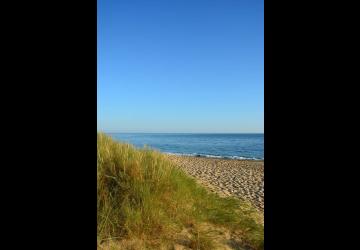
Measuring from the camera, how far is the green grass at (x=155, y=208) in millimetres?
3395

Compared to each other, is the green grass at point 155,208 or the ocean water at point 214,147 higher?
the green grass at point 155,208

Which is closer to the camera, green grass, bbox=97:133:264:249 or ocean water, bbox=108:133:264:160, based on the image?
green grass, bbox=97:133:264:249

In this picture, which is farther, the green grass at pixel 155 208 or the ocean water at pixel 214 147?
the ocean water at pixel 214 147

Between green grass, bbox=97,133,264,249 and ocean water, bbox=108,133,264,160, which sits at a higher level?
A: green grass, bbox=97,133,264,249

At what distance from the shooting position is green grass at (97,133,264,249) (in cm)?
339

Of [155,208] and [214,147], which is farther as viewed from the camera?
[214,147]

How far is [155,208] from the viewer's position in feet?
12.2
